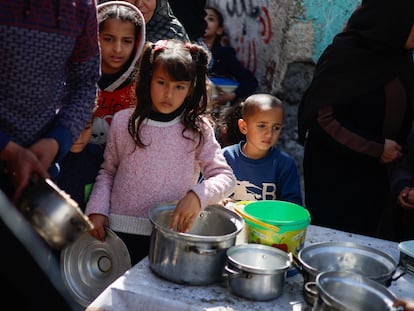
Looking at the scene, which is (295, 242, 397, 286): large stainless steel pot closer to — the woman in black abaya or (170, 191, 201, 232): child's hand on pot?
(170, 191, 201, 232): child's hand on pot

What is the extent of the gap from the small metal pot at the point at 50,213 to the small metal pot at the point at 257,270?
0.60 metres

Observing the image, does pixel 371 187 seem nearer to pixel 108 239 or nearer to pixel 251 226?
pixel 251 226

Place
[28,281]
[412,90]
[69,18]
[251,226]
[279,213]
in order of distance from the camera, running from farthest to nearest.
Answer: [412,90]
[279,213]
[251,226]
[69,18]
[28,281]

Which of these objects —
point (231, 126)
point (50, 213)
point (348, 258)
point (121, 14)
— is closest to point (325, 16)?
point (231, 126)

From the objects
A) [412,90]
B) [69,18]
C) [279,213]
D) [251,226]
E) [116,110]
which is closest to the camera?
[69,18]

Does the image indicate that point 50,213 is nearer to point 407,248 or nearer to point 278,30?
point 407,248

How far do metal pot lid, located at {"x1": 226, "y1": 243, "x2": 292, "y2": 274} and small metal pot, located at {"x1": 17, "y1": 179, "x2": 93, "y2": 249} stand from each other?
0.63 metres

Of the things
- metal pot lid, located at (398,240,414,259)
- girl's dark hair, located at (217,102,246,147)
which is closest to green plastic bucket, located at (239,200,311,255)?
metal pot lid, located at (398,240,414,259)

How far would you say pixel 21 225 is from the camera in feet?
5.28

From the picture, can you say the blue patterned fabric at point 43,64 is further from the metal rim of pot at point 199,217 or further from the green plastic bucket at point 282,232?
the green plastic bucket at point 282,232

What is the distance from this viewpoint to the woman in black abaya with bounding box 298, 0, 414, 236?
10.4 feet

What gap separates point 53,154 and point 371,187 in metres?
2.13

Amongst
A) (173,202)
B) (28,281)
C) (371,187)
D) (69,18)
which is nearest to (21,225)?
(28,281)

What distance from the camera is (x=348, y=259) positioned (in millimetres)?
2170
